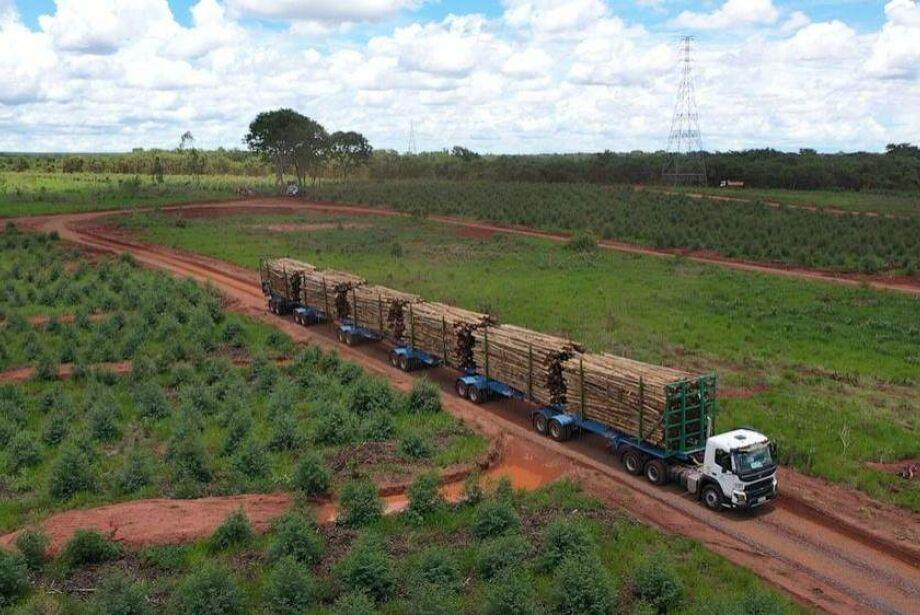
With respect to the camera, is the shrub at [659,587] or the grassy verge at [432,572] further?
the shrub at [659,587]

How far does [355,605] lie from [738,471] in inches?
338

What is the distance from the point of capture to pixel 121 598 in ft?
38.2

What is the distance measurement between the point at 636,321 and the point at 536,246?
2298 cm

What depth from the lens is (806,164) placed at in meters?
104

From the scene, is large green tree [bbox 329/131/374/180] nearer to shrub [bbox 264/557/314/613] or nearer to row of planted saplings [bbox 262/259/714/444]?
row of planted saplings [bbox 262/259/714/444]

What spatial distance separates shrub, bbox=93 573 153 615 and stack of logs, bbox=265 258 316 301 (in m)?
21.9

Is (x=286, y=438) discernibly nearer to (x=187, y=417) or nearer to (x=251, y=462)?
(x=251, y=462)

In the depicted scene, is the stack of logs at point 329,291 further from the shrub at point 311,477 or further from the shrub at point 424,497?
the shrub at point 424,497

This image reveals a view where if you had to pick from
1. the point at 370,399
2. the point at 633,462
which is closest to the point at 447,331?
the point at 370,399

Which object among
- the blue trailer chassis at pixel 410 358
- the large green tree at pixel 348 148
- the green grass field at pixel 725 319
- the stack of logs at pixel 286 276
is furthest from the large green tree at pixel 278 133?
the blue trailer chassis at pixel 410 358

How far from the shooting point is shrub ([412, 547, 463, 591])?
12789 mm

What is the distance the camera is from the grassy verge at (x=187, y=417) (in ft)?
56.2

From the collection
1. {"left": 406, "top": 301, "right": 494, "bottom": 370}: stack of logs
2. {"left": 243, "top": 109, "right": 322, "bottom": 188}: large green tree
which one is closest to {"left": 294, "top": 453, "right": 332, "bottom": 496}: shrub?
{"left": 406, "top": 301, "right": 494, "bottom": 370}: stack of logs

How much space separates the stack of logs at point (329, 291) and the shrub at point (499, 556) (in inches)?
692
